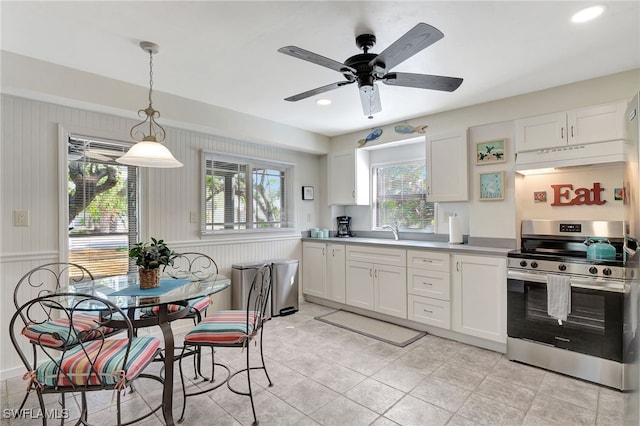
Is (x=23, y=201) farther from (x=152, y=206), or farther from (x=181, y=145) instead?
(x=181, y=145)

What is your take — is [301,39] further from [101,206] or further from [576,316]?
[576,316]

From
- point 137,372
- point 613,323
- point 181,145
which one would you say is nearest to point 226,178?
point 181,145

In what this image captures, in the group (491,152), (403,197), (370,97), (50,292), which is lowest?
(50,292)

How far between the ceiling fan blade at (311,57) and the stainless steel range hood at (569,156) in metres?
2.00

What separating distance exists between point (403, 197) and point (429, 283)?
1.40 meters

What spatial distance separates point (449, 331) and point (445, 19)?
2792 mm

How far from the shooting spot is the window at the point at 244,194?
3816 millimetres

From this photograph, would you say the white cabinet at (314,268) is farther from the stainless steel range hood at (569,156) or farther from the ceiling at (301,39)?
the stainless steel range hood at (569,156)

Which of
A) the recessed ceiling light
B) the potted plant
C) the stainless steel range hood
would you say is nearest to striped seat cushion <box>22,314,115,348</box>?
the potted plant

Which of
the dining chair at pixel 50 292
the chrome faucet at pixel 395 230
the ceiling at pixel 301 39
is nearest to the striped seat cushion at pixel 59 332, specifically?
the dining chair at pixel 50 292

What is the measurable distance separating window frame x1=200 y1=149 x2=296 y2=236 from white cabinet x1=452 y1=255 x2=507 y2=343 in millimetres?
2362

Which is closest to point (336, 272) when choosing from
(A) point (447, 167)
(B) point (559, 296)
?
(A) point (447, 167)

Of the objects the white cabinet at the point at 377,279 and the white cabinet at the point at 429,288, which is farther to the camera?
the white cabinet at the point at 377,279

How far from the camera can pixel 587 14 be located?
1.85m
